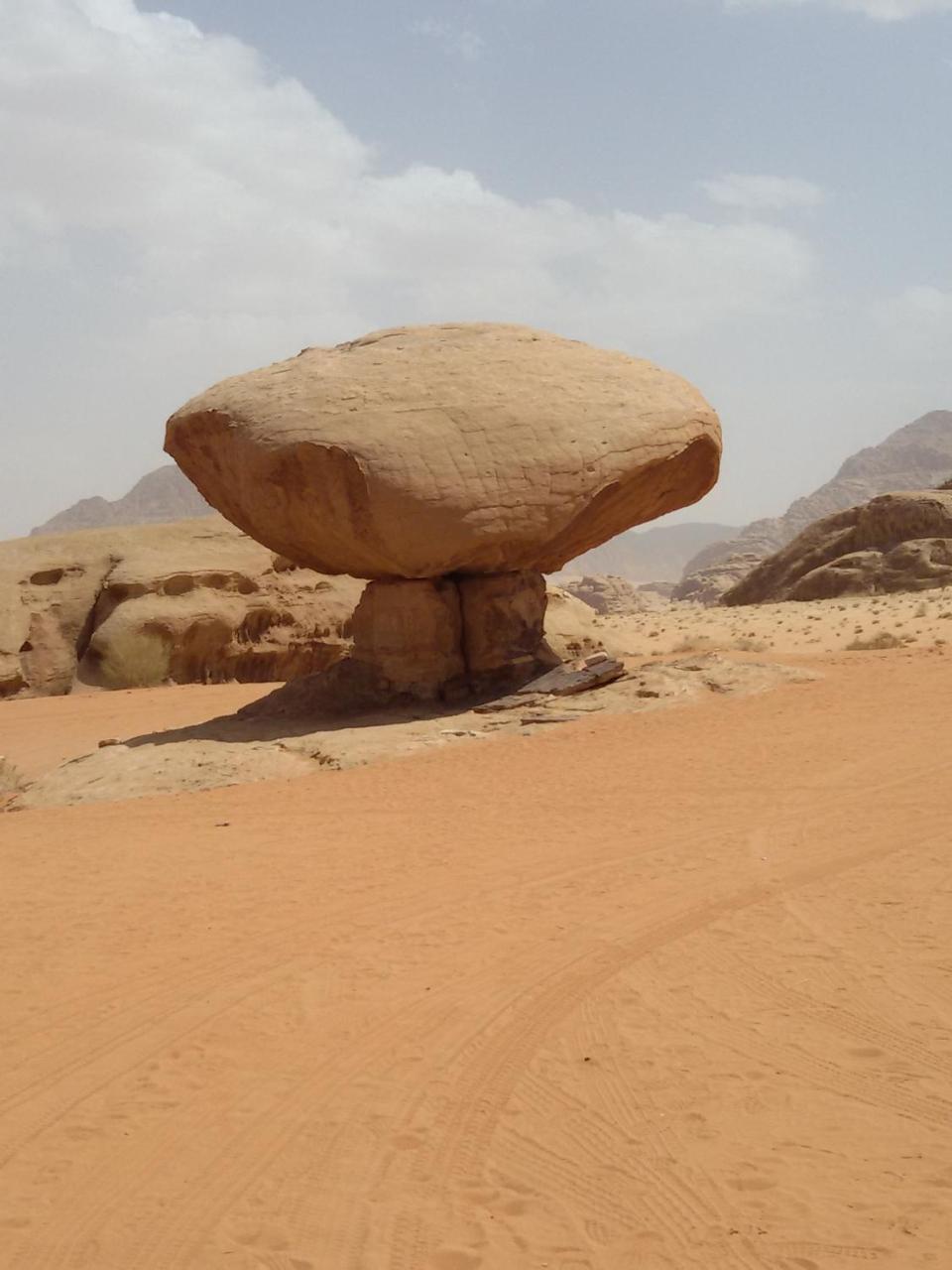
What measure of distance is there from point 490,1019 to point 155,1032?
1.32 m

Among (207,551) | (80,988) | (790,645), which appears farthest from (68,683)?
(80,988)

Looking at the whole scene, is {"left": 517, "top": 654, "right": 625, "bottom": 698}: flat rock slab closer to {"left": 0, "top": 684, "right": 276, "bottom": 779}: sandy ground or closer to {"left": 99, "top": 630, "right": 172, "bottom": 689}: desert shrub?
{"left": 0, "top": 684, "right": 276, "bottom": 779}: sandy ground

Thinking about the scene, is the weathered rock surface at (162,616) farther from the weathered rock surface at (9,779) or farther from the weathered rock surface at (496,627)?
the weathered rock surface at (496,627)

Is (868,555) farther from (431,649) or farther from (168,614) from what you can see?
(431,649)

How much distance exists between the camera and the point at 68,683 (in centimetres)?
1814

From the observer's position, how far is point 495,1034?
416 cm

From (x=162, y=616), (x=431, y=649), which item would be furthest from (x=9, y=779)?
(x=162, y=616)

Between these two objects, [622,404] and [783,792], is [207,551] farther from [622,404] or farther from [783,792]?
[783,792]

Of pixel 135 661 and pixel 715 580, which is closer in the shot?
pixel 135 661

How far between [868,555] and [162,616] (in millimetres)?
21111

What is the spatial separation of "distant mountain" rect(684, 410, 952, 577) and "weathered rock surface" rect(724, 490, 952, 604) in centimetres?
5766

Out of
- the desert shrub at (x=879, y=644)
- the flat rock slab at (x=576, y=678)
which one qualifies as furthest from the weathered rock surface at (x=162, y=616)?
the desert shrub at (x=879, y=644)

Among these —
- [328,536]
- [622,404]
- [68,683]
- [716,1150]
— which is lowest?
[716,1150]

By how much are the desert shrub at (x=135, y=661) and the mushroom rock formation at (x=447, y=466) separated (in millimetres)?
6000
